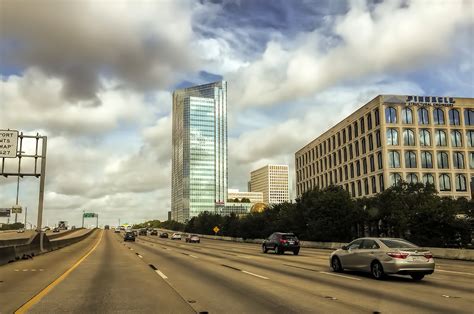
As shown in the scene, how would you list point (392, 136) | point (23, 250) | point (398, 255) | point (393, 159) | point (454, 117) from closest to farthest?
point (398, 255) < point (23, 250) < point (393, 159) < point (392, 136) < point (454, 117)

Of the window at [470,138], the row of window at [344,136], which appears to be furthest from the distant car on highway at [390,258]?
the window at [470,138]

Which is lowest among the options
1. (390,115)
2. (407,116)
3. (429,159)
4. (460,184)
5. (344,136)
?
(460,184)

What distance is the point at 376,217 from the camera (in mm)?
49844

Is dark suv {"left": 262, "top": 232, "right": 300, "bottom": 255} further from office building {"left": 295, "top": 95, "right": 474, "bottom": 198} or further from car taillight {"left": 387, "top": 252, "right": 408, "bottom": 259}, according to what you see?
office building {"left": 295, "top": 95, "right": 474, "bottom": 198}

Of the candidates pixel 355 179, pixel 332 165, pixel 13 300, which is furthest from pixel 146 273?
pixel 332 165

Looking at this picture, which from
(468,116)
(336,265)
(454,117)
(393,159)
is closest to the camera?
(336,265)

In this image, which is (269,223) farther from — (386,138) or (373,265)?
(373,265)

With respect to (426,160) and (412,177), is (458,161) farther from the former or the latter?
(412,177)

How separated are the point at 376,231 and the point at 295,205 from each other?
15.4 meters

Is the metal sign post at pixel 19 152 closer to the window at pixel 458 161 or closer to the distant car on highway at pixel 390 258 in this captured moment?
the distant car on highway at pixel 390 258

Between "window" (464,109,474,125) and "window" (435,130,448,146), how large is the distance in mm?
4463

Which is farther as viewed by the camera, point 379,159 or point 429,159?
point 429,159

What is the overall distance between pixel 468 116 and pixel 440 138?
261 inches

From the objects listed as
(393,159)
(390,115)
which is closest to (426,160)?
(393,159)
